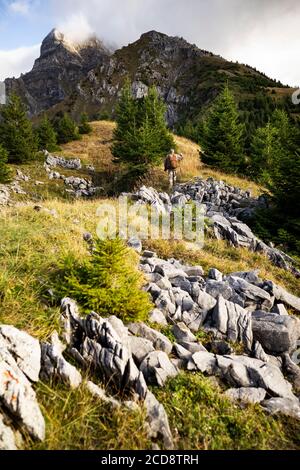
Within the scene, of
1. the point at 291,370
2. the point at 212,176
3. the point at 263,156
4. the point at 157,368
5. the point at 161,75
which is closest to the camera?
the point at 157,368

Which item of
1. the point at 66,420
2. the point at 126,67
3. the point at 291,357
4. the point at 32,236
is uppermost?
the point at 126,67

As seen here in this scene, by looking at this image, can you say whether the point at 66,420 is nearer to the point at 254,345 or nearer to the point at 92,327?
the point at 92,327

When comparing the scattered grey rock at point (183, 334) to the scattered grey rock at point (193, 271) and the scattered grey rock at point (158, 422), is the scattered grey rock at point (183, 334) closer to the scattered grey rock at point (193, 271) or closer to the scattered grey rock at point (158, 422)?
the scattered grey rock at point (158, 422)

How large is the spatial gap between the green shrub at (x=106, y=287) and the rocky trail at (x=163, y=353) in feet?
0.61

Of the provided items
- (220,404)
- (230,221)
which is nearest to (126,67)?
(230,221)

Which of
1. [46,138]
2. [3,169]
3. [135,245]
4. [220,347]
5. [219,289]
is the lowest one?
[220,347]

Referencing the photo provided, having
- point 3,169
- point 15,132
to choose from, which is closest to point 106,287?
point 3,169

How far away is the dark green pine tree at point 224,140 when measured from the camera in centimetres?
2178

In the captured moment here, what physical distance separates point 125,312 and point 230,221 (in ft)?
29.0

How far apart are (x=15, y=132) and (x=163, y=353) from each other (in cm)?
3005

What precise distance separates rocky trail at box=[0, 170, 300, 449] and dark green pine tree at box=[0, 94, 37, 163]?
26.6m

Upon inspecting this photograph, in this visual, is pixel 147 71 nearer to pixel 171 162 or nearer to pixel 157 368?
pixel 171 162

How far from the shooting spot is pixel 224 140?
22.0m

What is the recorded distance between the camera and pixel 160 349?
419cm
